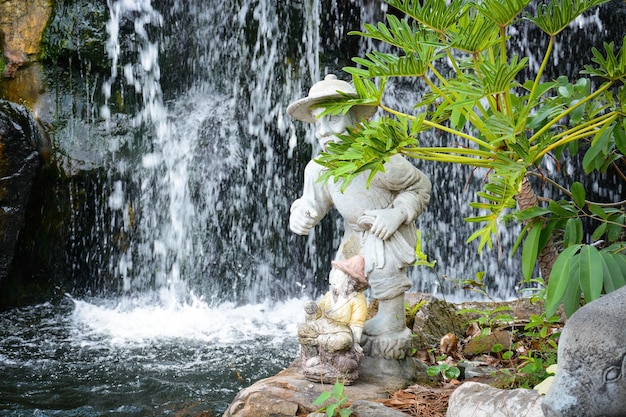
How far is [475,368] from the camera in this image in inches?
148

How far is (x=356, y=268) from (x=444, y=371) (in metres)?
0.88

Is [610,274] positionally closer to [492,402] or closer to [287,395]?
[492,402]

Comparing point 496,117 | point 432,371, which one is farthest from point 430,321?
point 496,117

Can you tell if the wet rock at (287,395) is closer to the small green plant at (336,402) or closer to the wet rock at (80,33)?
the small green plant at (336,402)

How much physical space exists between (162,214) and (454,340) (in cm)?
569

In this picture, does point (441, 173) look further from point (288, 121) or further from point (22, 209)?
point (22, 209)

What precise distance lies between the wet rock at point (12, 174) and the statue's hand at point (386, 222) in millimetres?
5401

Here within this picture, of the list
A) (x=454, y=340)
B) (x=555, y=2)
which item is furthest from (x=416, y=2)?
(x=454, y=340)

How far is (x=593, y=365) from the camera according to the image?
1.87 metres

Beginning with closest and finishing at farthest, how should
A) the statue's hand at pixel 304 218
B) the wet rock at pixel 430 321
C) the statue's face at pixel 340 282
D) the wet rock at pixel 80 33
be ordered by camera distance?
the statue's face at pixel 340 282 → the statue's hand at pixel 304 218 → the wet rock at pixel 430 321 → the wet rock at pixel 80 33

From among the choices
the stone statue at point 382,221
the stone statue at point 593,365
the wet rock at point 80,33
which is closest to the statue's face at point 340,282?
the stone statue at point 382,221

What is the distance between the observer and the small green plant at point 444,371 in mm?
3446

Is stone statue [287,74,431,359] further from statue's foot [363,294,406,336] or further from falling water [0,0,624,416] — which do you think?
falling water [0,0,624,416]

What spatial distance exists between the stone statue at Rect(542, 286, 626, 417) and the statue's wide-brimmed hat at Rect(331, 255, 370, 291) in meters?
1.36
